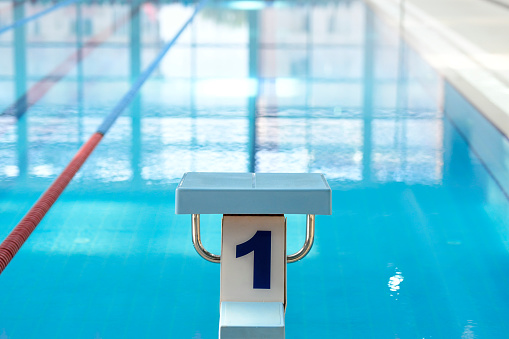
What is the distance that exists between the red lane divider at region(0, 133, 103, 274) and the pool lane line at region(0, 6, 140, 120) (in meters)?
1.01

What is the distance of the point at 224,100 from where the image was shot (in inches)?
203

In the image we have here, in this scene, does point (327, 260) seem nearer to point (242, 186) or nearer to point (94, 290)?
point (94, 290)

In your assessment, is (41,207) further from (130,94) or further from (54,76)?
(54,76)

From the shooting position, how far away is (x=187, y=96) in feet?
17.4

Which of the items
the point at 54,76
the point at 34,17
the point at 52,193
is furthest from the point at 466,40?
the point at 52,193

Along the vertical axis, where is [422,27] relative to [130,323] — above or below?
above

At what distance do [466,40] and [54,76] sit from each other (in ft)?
13.0

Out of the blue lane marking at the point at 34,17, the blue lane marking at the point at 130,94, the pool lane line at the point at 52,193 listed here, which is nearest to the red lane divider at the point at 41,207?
the pool lane line at the point at 52,193

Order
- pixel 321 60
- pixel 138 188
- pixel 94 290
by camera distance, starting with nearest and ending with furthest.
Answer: pixel 94 290 < pixel 138 188 < pixel 321 60

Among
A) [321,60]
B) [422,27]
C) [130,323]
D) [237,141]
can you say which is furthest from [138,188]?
[422,27]

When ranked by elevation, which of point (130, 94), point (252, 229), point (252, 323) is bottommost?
point (130, 94)

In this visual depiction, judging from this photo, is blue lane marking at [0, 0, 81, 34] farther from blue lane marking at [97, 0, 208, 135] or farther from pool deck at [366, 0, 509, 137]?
pool deck at [366, 0, 509, 137]

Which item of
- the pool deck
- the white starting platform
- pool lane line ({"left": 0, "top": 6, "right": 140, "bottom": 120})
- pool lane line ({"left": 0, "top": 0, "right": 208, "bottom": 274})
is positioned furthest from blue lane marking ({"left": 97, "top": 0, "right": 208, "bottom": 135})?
the white starting platform

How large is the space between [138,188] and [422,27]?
5.70 metres
